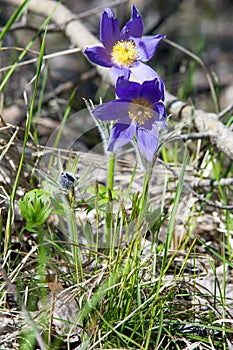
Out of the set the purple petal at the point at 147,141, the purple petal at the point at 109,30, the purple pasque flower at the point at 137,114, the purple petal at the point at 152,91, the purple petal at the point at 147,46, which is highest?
the purple petal at the point at 109,30

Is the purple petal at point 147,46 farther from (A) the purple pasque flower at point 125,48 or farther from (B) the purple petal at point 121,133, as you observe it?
(B) the purple petal at point 121,133

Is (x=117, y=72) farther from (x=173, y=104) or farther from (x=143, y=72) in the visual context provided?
(x=173, y=104)

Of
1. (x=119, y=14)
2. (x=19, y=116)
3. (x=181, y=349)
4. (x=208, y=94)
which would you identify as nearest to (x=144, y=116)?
(x=181, y=349)

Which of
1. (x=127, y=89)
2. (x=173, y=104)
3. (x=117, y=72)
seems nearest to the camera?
(x=127, y=89)

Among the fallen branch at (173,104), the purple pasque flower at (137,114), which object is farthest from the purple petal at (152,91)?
the fallen branch at (173,104)

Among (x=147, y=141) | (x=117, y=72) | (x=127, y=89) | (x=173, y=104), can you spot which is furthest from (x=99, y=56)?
(x=173, y=104)

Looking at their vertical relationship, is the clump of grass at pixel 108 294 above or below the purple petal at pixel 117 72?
below

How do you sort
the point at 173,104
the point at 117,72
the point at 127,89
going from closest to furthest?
the point at 127,89 → the point at 117,72 → the point at 173,104
